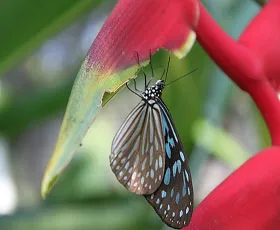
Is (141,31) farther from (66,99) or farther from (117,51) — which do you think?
(66,99)

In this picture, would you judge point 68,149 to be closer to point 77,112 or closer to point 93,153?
point 77,112

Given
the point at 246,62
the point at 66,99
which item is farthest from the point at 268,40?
the point at 66,99

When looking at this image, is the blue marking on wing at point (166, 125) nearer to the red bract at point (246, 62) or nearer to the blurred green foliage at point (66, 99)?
the red bract at point (246, 62)

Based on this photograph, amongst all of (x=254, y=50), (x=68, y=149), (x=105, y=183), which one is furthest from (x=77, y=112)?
(x=105, y=183)

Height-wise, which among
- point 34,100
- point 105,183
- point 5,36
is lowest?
point 105,183

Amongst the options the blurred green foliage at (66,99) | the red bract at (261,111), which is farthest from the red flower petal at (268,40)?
the blurred green foliage at (66,99)
